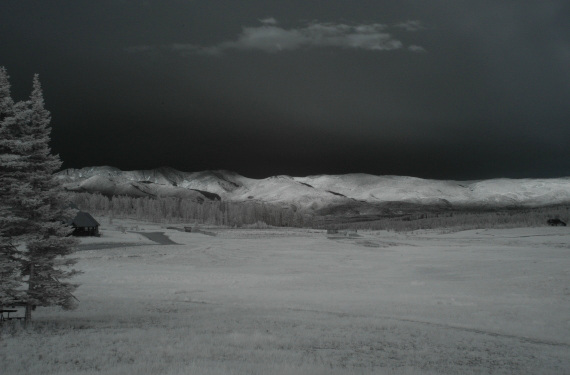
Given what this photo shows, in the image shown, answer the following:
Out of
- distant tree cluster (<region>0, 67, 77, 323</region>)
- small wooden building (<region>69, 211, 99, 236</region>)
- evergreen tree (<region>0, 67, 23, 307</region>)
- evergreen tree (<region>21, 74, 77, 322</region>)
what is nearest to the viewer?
evergreen tree (<region>0, 67, 23, 307</region>)

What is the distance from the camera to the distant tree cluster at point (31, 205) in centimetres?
1950

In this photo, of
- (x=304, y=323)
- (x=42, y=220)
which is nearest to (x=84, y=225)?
(x=42, y=220)

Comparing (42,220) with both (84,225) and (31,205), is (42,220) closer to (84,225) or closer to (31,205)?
(31,205)

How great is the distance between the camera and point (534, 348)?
20078mm

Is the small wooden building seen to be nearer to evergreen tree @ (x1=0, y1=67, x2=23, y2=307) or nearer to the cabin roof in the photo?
the cabin roof

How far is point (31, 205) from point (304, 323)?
13.7 meters

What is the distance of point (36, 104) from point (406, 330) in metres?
19.9

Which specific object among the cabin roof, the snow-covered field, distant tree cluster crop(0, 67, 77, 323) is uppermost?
distant tree cluster crop(0, 67, 77, 323)

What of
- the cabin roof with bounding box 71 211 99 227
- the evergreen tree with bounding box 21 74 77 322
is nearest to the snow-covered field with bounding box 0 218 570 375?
the evergreen tree with bounding box 21 74 77 322

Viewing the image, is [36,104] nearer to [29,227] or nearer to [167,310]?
[29,227]

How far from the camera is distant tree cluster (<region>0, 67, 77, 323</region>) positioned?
1950 centimetres

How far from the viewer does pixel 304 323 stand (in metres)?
23.6

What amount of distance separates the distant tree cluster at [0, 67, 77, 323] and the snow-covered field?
1710 millimetres

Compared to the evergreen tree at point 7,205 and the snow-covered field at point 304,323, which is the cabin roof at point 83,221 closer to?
the snow-covered field at point 304,323
